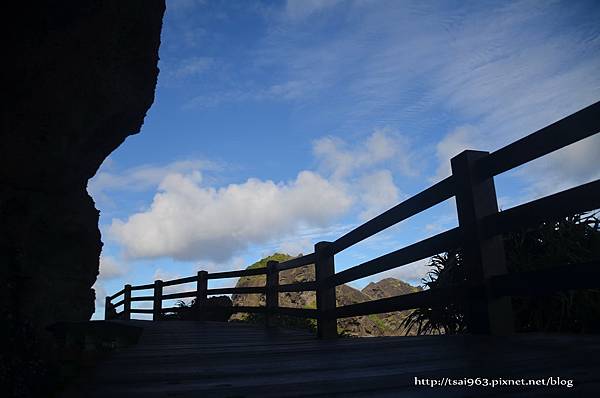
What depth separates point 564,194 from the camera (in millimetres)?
2398

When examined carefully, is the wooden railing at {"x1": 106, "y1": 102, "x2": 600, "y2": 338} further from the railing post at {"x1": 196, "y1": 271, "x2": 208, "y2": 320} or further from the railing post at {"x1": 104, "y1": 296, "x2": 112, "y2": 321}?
the railing post at {"x1": 104, "y1": 296, "x2": 112, "y2": 321}

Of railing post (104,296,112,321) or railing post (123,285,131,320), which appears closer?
railing post (123,285,131,320)

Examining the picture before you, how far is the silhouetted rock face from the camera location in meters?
3.60

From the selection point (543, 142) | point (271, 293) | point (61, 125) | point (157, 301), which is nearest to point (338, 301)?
point (157, 301)

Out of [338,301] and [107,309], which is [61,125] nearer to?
[338,301]

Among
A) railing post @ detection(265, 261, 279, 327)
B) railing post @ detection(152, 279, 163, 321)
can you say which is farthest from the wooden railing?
railing post @ detection(152, 279, 163, 321)

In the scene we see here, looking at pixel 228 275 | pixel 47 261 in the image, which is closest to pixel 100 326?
pixel 47 261

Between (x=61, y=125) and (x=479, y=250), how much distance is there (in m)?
4.03

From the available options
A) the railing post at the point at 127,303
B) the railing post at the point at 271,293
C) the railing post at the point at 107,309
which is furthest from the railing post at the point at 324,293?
the railing post at the point at 107,309

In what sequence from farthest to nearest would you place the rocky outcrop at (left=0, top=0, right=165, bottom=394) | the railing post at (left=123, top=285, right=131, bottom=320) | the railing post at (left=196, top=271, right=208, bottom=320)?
the railing post at (left=123, top=285, right=131, bottom=320) < the railing post at (left=196, top=271, right=208, bottom=320) < the rocky outcrop at (left=0, top=0, right=165, bottom=394)

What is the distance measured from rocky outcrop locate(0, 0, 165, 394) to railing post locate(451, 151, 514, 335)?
3.11 meters

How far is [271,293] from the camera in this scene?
25.6ft

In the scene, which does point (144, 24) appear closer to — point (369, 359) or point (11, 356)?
point (11, 356)

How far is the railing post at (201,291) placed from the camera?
9984 millimetres
